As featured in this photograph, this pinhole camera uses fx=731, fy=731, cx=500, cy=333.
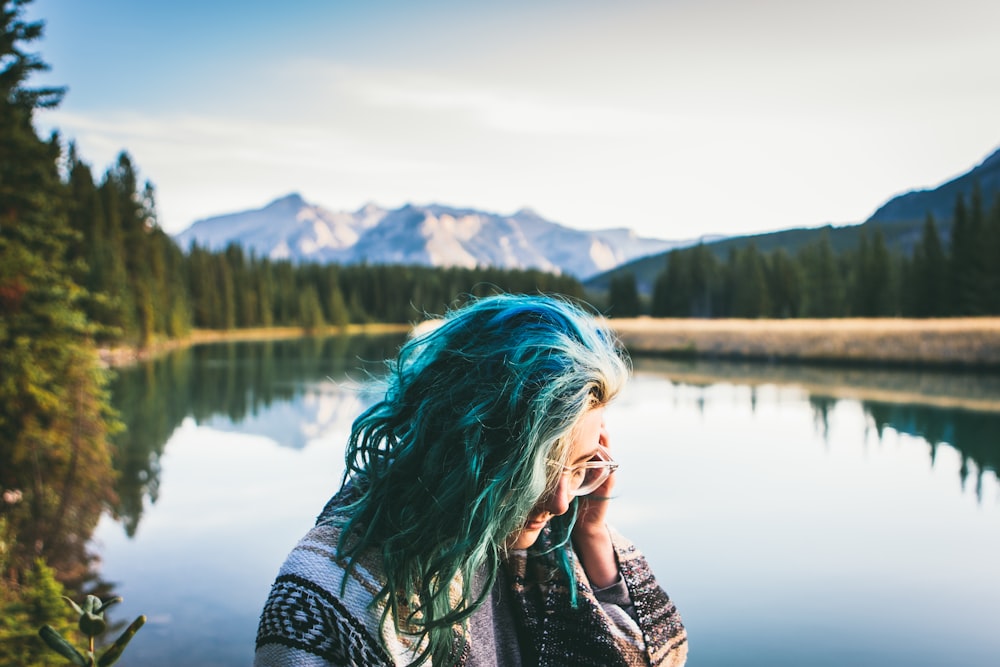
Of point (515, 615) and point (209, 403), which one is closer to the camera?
point (515, 615)

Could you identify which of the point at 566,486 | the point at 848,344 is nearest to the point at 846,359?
the point at 848,344

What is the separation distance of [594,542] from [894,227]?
143 meters

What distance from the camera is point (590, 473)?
4.08ft

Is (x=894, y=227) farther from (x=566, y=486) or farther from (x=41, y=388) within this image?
(x=566, y=486)

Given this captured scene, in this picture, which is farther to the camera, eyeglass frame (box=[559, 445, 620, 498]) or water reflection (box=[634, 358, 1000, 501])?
water reflection (box=[634, 358, 1000, 501])

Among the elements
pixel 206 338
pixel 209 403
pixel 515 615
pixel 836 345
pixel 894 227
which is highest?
pixel 894 227

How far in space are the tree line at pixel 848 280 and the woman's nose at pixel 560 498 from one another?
21.6m

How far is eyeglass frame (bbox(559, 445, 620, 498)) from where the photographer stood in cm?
115

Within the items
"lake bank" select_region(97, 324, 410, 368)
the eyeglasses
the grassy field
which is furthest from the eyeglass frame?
the grassy field

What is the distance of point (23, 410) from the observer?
347 inches

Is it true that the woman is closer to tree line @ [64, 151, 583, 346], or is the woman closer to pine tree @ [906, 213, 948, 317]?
tree line @ [64, 151, 583, 346]

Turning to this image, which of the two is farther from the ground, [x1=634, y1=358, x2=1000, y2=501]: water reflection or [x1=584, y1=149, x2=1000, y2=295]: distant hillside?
[x1=584, y1=149, x2=1000, y2=295]: distant hillside

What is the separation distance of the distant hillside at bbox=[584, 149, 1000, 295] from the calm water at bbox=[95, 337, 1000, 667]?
727 centimetres

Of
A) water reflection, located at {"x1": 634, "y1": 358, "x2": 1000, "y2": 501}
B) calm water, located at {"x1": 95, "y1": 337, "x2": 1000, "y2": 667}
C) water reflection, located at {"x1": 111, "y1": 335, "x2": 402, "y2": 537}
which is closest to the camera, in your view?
calm water, located at {"x1": 95, "y1": 337, "x2": 1000, "y2": 667}
